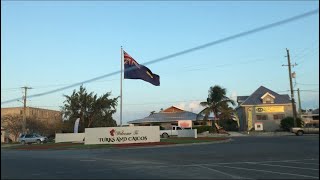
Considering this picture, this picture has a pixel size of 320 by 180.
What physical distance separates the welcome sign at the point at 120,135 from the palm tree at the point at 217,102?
31462 mm

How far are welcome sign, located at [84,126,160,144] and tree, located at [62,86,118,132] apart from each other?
27458 mm

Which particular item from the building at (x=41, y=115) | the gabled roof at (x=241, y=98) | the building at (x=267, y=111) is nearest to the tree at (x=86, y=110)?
the building at (x=41, y=115)

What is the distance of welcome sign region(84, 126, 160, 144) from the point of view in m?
41.2

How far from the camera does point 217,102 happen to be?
71.6m

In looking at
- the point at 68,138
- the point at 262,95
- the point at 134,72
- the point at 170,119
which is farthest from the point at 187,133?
the point at 262,95

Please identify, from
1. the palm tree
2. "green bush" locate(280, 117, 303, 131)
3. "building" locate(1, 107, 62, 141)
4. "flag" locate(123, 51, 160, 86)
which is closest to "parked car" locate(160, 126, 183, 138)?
the palm tree

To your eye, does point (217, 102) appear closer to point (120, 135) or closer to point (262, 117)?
point (262, 117)

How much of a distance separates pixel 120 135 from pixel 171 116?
4526 centimetres

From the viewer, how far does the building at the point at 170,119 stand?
81.5 metres

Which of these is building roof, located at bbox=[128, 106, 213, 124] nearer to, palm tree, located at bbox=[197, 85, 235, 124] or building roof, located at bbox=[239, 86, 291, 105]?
palm tree, located at bbox=[197, 85, 235, 124]

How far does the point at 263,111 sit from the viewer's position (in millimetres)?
76562

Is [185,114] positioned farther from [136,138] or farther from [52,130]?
[136,138]

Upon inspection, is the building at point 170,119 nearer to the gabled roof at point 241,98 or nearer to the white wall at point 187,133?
the gabled roof at point 241,98

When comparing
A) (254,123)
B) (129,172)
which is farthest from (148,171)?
(254,123)
